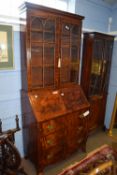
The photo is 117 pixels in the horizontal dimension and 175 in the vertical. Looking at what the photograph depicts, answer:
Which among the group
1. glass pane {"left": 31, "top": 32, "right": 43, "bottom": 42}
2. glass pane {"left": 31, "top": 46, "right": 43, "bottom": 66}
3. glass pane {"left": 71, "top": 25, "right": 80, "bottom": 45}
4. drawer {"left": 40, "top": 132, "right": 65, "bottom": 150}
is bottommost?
drawer {"left": 40, "top": 132, "right": 65, "bottom": 150}

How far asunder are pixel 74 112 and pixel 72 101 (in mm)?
173

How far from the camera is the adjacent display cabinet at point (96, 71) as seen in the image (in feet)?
8.18

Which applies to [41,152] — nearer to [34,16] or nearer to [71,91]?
[71,91]

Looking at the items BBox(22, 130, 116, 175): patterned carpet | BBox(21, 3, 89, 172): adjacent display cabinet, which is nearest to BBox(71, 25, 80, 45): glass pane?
BBox(21, 3, 89, 172): adjacent display cabinet

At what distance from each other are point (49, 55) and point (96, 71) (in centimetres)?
111

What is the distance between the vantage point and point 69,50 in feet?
7.07

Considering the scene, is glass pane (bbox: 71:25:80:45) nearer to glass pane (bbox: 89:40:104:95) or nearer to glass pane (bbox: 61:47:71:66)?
glass pane (bbox: 61:47:71:66)

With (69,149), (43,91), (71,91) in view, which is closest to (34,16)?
(43,91)

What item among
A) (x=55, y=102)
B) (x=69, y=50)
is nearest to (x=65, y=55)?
(x=69, y=50)

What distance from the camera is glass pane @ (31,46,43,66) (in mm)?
1854

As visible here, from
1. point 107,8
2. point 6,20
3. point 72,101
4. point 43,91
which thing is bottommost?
point 72,101

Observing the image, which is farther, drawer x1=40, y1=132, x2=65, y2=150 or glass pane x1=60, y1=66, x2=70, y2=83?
glass pane x1=60, y1=66, x2=70, y2=83

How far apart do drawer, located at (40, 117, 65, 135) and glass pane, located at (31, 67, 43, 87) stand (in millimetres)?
502

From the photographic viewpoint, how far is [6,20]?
5.92 ft
